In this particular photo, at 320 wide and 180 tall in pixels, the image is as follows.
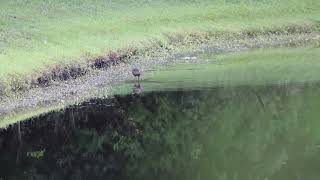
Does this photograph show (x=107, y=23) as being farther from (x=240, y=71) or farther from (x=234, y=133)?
(x=234, y=133)

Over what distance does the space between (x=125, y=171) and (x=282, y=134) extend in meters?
7.95

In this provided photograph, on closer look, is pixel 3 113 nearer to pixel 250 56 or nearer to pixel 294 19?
pixel 250 56

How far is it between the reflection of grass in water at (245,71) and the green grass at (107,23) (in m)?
6.68

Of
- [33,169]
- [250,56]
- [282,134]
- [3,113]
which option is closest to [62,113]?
[3,113]

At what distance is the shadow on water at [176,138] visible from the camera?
77.8 ft

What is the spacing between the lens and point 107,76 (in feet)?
152

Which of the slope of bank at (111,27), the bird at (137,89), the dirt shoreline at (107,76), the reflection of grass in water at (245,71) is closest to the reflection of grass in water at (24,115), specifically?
the dirt shoreline at (107,76)

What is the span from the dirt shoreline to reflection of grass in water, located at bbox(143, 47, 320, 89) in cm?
257

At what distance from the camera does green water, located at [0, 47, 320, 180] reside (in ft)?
77.8

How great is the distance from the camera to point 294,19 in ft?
239

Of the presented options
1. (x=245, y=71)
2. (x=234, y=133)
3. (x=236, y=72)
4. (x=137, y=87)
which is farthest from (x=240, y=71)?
(x=234, y=133)

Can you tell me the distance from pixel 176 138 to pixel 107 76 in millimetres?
17876

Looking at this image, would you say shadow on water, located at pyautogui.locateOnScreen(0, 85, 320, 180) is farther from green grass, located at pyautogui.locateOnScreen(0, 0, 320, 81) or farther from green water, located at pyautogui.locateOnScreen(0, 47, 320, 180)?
green grass, located at pyautogui.locateOnScreen(0, 0, 320, 81)

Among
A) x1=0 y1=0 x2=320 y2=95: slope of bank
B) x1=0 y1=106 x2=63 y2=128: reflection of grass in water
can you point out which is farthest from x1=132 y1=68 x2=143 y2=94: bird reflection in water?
x1=0 y1=106 x2=63 y2=128: reflection of grass in water
